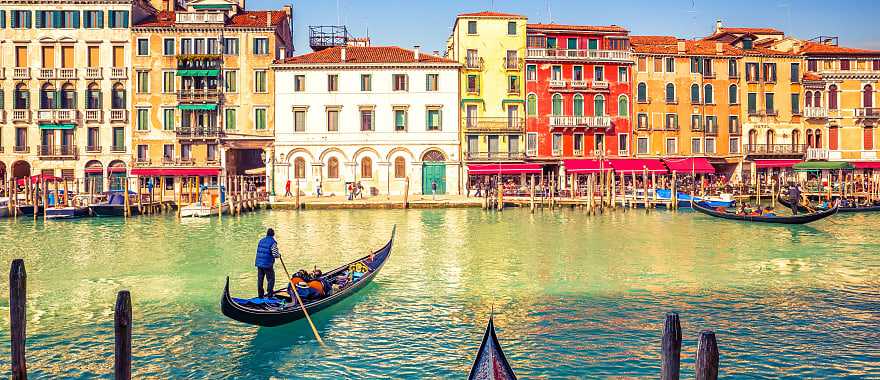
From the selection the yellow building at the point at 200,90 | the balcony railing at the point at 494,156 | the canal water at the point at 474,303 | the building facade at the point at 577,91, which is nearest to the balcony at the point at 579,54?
the building facade at the point at 577,91

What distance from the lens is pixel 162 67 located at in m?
40.8

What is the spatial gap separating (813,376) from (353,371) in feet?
18.8

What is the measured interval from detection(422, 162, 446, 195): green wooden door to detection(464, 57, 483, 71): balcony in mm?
5400

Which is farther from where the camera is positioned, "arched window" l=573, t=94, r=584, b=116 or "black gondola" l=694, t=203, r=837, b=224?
"arched window" l=573, t=94, r=584, b=116

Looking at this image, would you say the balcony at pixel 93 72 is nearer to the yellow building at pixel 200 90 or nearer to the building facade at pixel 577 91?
the yellow building at pixel 200 90

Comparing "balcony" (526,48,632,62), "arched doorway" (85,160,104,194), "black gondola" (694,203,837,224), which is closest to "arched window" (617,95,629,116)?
"balcony" (526,48,632,62)

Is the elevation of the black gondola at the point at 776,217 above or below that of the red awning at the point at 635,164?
Answer: below

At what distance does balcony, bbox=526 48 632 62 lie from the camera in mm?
41906

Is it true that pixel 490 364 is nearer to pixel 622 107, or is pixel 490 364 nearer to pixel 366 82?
pixel 366 82

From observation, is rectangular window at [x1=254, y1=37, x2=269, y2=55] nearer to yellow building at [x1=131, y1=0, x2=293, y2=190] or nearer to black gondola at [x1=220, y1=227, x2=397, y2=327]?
yellow building at [x1=131, y1=0, x2=293, y2=190]

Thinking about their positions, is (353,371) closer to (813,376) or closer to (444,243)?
(813,376)

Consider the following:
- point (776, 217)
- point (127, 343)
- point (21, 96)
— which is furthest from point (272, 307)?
point (21, 96)

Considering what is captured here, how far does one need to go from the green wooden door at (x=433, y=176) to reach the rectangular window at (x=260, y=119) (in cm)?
872

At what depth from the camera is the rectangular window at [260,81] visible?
40.7m
